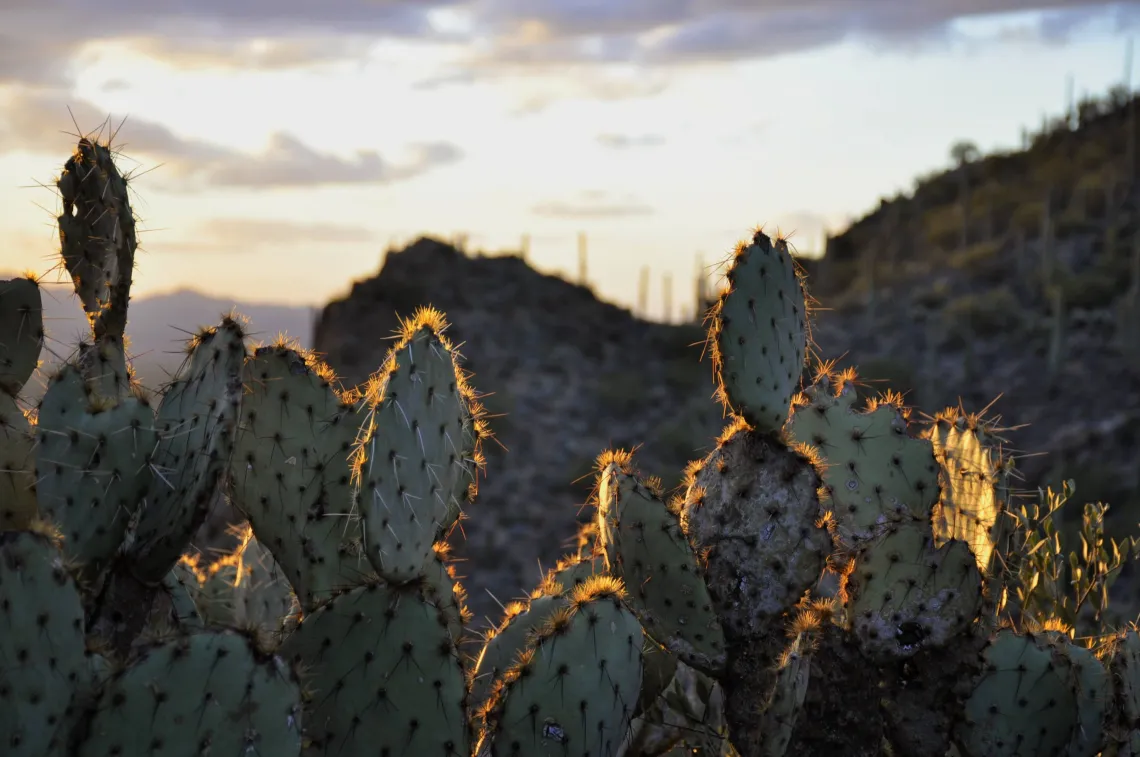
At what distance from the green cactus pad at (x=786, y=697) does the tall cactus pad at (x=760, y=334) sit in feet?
2.37

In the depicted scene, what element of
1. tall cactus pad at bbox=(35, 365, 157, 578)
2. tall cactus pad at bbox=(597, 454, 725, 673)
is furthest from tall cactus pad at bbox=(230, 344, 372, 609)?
tall cactus pad at bbox=(597, 454, 725, 673)

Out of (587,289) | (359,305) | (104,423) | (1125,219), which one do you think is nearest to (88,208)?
(104,423)

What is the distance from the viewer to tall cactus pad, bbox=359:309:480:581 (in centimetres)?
304

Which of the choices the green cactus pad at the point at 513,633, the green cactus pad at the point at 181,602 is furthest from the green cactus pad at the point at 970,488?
the green cactus pad at the point at 181,602

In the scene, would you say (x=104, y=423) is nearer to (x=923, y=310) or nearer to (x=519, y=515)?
(x=519, y=515)

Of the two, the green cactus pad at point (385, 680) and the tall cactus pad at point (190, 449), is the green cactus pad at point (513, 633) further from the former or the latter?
the tall cactus pad at point (190, 449)

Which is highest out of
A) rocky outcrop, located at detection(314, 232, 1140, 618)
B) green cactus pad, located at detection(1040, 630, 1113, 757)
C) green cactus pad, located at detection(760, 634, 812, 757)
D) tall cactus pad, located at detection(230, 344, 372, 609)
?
tall cactus pad, located at detection(230, 344, 372, 609)

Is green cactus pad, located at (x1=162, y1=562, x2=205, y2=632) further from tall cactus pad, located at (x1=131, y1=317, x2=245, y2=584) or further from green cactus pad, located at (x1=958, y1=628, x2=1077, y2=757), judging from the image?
green cactus pad, located at (x1=958, y1=628, x2=1077, y2=757)

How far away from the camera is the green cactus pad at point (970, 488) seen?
436 cm

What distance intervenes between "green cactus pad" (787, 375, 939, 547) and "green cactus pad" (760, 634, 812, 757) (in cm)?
97

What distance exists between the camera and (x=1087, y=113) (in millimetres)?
39438

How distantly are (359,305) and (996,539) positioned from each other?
2003cm

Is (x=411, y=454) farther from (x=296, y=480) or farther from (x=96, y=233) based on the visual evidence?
(x=96, y=233)

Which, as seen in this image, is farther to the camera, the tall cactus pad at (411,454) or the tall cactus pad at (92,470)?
the tall cactus pad at (411,454)
